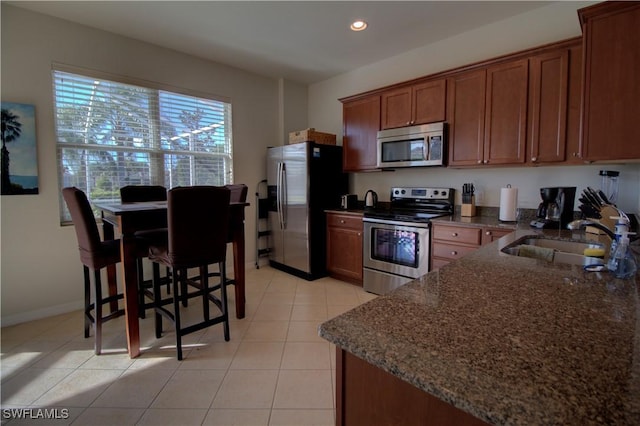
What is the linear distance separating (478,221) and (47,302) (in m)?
4.06

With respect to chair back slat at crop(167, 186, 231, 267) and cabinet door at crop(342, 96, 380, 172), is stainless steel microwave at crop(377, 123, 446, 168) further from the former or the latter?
chair back slat at crop(167, 186, 231, 267)

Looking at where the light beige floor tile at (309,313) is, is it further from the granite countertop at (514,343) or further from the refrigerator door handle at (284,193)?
the granite countertop at (514,343)

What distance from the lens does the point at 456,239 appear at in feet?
8.98

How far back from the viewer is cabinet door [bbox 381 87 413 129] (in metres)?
3.32

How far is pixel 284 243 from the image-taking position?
4.20 meters

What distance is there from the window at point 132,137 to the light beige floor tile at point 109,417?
206 centimetres

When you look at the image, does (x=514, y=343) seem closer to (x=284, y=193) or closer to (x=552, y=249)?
(x=552, y=249)

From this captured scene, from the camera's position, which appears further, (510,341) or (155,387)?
(155,387)

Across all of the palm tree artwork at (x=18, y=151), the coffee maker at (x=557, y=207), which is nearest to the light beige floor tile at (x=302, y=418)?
the coffee maker at (x=557, y=207)

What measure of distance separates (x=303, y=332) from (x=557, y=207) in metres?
2.23

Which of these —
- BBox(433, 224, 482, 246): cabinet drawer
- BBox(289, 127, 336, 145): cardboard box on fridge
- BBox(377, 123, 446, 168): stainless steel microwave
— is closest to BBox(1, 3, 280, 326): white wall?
BBox(289, 127, 336, 145): cardboard box on fridge

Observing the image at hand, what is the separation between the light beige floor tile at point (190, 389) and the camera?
1744 mm

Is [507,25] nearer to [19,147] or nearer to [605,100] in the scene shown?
[605,100]

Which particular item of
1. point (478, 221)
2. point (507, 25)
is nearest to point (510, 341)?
point (478, 221)
